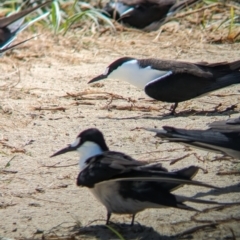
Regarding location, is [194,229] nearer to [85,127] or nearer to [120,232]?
[120,232]

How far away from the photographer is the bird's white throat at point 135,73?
25.6 feet

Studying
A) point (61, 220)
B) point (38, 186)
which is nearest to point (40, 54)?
point (38, 186)

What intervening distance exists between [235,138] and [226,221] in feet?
2.70

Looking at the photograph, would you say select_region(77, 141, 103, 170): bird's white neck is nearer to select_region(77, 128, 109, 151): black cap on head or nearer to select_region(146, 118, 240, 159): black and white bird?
select_region(77, 128, 109, 151): black cap on head

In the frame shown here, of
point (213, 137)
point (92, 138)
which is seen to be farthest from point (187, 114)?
point (92, 138)

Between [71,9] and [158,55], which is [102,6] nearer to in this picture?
[71,9]

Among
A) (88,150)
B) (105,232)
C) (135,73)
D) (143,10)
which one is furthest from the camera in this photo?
(143,10)

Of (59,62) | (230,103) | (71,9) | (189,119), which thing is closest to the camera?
(189,119)

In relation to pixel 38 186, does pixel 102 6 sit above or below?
below

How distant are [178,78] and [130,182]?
9.64ft

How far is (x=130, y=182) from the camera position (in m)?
4.89

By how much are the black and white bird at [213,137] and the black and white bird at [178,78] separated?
1748 millimetres

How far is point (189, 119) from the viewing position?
24.2ft

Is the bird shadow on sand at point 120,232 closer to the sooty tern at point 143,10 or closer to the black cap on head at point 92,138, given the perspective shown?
the black cap on head at point 92,138
